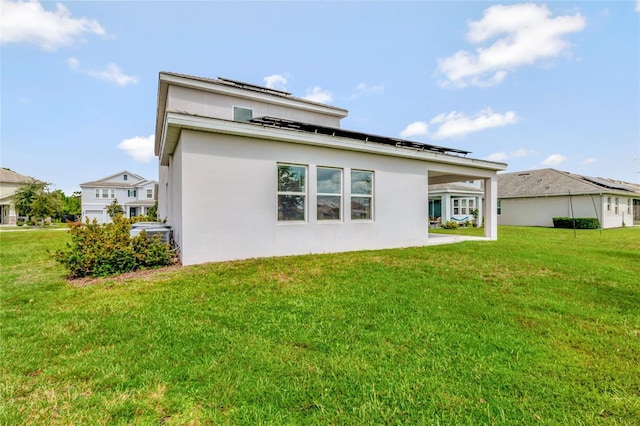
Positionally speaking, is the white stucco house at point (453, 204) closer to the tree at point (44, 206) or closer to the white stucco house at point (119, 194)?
the white stucco house at point (119, 194)

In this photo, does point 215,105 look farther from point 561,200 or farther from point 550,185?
point 550,185

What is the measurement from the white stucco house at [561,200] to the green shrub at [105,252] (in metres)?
26.6

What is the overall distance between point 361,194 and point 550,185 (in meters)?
24.5

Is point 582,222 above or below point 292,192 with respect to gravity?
below

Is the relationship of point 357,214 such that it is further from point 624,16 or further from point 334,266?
point 624,16

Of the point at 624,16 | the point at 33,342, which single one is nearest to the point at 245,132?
the point at 33,342

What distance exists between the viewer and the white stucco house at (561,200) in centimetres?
2228

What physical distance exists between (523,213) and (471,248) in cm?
2101

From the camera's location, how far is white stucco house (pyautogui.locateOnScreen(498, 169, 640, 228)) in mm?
22281

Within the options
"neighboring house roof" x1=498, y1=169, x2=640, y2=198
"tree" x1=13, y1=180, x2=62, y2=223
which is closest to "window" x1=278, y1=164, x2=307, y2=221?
"neighboring house roof" x1=498, y1=169, x2=640, y2=198

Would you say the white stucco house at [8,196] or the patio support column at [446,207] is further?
the white stucco house at [8,196]

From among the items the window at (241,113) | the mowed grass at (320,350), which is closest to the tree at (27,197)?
the window at (241,113)

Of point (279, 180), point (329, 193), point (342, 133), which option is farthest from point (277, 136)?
point (342, 133)

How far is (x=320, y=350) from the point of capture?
120 inches
